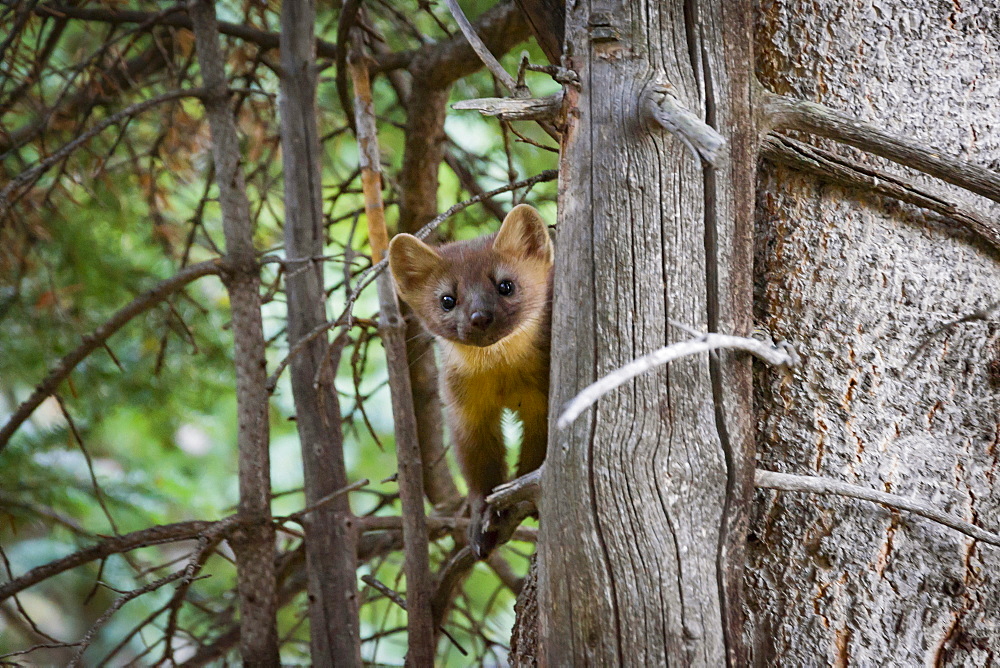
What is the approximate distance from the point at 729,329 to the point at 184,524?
81.7 inches

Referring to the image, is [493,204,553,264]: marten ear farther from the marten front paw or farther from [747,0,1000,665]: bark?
[747,0,1000,665]: bark

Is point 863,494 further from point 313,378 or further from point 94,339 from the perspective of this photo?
point 94,339

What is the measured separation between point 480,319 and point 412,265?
53 cm

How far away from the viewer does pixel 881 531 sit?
2180mm

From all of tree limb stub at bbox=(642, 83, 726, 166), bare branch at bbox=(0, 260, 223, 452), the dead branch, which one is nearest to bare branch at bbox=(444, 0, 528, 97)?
tree limb stub at bbox=(642, 83, 726, 166)

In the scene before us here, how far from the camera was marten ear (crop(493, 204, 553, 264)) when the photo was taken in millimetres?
3523

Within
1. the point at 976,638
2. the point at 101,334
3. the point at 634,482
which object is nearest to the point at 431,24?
the point at 101,334

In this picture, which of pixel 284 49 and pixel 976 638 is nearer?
pixel 976 638

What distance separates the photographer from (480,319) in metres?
3.32

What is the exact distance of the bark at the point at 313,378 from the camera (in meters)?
3.41

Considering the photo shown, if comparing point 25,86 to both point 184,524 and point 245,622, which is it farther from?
point 245,622

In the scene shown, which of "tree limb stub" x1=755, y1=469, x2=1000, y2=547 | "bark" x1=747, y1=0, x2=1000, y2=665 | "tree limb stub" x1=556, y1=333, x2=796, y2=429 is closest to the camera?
"tree limb stub" x1=556, y1=333, x2=796, y2=429

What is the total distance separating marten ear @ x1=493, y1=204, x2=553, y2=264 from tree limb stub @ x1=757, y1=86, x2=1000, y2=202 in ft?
4.76

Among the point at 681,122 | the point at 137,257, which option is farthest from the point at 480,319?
the point at 137,257
